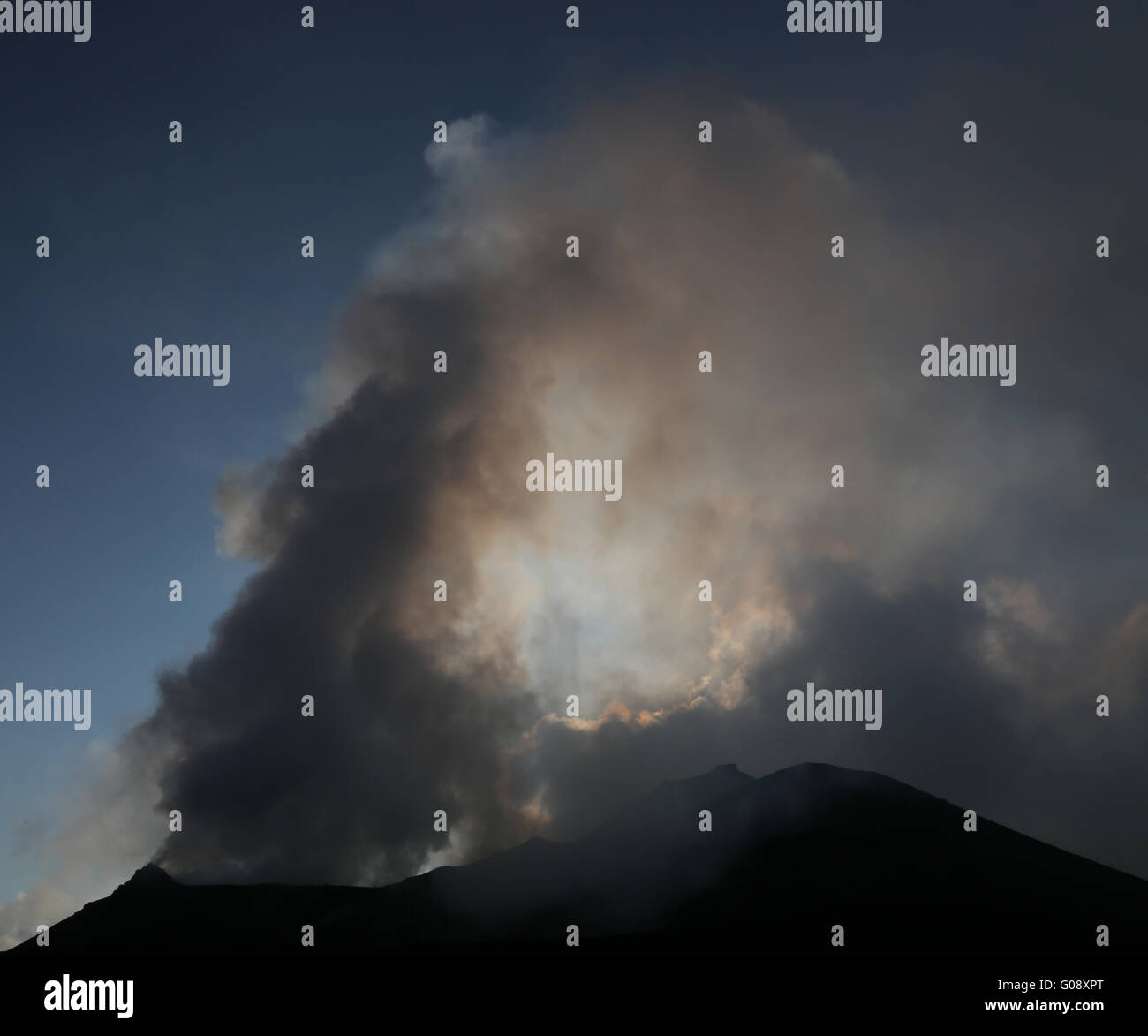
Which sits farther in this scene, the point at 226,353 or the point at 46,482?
the point at 226,353
